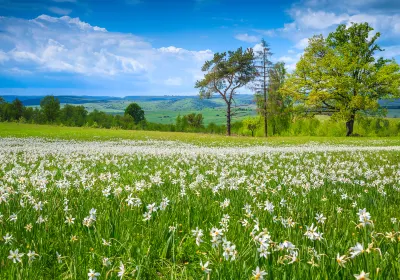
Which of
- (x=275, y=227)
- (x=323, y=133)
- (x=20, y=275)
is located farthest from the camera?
(x=323, y=133)

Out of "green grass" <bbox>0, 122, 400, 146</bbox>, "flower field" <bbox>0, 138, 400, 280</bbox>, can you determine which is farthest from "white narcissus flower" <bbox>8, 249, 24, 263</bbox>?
"green grass" <bbox>0, 122, 400, 146</bbox>

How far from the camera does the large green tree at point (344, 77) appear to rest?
170 feet

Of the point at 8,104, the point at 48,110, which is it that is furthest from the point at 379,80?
the point at 8,104

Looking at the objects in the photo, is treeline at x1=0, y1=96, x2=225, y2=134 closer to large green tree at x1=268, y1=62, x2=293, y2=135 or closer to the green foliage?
the green foliage

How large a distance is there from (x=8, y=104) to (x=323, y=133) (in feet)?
345

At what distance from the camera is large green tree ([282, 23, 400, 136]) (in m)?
51.8

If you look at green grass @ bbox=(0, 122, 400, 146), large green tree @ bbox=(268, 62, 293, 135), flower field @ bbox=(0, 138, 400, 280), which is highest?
large green tree @ bbox=(268, 62, 293, 135)

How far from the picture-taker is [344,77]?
51281 millimetres

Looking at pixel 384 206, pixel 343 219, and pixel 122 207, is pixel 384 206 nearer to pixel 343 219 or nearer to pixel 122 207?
pixel 343 219

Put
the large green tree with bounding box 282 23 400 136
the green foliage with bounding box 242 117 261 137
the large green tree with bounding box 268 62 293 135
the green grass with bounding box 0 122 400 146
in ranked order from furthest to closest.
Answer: the green foliage with bounding box 242 117 261 137, the large green tree with bounding box 268 62 293 135, the large green tree with bounding box 282 23 400 136, the green grass with bounding box 0 122 400 146

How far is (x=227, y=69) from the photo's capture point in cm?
5312

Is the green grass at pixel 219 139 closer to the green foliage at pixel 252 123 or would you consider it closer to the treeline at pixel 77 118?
the green foliage at pixel 252 123

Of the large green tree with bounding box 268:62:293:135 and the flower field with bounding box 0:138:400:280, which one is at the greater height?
the large green tree with bounding box 268:62:293:135

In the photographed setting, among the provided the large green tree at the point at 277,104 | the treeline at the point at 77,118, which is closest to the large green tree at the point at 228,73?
the large green tree at the point at 277,104
